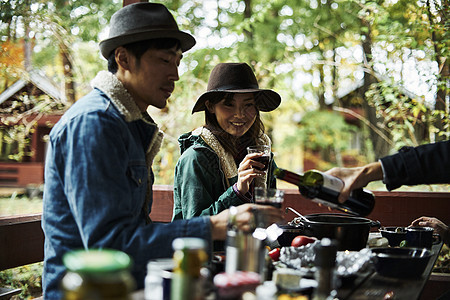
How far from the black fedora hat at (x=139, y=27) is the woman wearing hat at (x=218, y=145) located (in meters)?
0.89

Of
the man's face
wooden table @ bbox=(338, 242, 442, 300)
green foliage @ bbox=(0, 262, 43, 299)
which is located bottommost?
green foliage @ bbox=(0, 262, 43, 299)

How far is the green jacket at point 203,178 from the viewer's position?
2.79 metres

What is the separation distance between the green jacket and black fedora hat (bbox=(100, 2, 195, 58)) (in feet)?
2.91

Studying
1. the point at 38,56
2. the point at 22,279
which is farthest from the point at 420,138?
the point at 38,56

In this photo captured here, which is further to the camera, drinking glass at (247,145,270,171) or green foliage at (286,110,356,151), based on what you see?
green foliage at (286,110,356,151)

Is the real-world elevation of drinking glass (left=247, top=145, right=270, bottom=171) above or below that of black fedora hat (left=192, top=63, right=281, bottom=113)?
below

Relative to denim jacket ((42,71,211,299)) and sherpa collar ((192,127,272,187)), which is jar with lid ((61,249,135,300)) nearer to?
denim jacket ((42,71,211,299))

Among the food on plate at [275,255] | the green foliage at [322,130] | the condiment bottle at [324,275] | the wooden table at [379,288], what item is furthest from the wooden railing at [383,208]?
the green foliage at [322,130]

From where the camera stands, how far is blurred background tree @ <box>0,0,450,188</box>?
670 centimetres

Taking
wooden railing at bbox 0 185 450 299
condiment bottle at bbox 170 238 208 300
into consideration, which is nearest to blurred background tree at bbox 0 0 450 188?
wooden railing at bbox 0 185 450 299

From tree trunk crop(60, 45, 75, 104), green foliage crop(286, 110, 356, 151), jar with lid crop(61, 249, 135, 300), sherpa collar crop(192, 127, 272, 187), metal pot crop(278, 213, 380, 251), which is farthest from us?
green foliage crop(286, 110, 356, 151)

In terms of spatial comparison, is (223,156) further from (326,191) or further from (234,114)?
(326,191)

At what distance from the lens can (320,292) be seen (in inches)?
59.4

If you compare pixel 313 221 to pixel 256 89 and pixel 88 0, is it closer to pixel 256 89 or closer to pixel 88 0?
pixel 256 89
